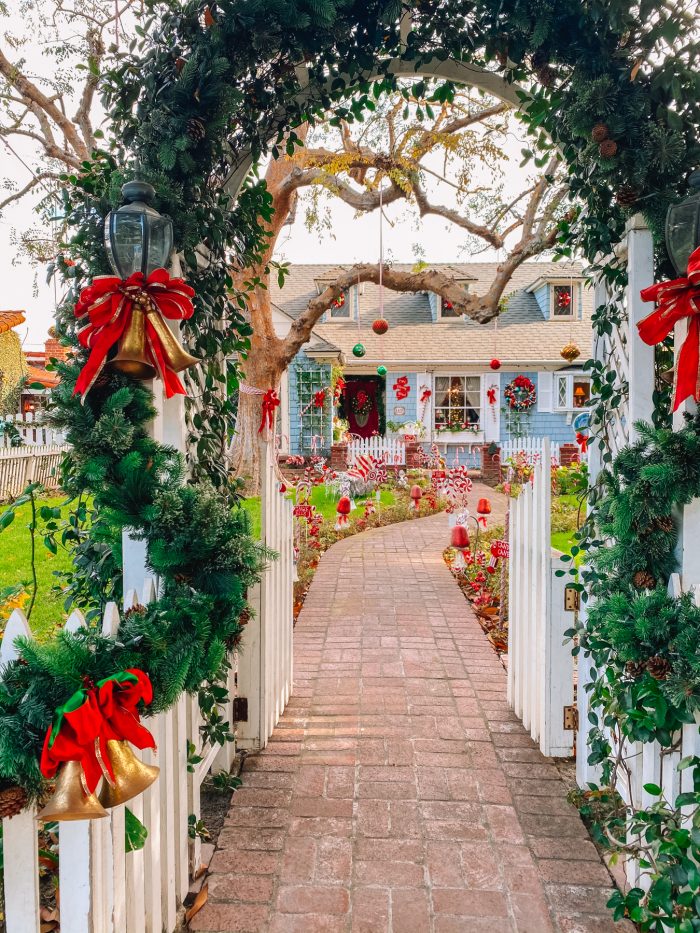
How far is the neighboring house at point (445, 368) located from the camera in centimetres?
1694

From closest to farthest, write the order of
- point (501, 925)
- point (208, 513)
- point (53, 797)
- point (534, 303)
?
point (53, 797) < point (208, 513) < point (501, 925) < point (534, 303)

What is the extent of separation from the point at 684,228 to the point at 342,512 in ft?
23.7

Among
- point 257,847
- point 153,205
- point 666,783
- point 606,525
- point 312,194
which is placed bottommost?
point 257,847

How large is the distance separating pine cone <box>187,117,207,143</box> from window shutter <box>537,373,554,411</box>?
644 inches

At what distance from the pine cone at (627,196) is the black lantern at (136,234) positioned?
4.98ft

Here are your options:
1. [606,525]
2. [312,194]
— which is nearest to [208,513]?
[606,525]

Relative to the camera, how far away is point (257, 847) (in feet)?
8.41

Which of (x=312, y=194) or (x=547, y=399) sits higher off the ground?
(x=312, y=194)

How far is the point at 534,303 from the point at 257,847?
19136mm

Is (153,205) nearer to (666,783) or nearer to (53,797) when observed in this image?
(53,797)

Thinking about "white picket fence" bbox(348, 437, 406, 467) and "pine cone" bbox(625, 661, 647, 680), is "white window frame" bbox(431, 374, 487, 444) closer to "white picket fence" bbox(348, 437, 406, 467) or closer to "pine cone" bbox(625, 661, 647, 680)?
"white picket fence" bbox(348, 437, 406, 467)

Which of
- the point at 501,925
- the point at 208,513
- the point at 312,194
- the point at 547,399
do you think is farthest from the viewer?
the point at 547,399

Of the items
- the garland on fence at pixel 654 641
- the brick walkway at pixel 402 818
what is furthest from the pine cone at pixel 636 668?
the brick walkway at pixel 402 818

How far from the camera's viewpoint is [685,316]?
1862 mm
